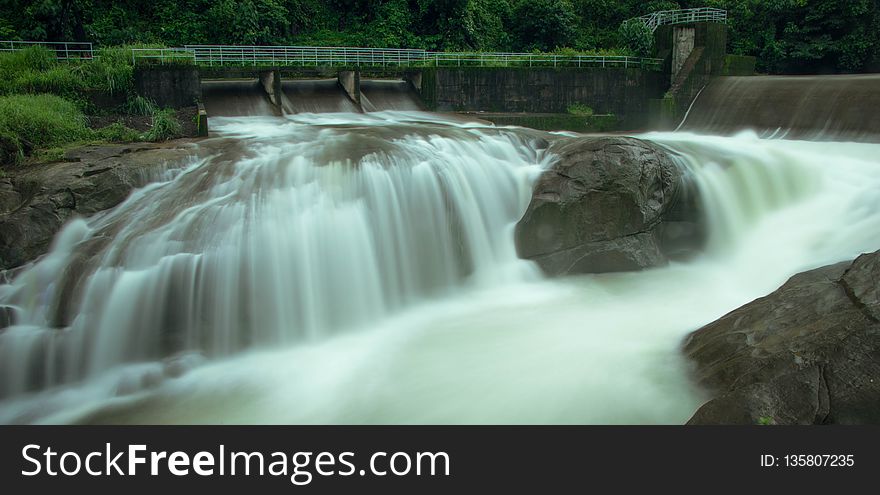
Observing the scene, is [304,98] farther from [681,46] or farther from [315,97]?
[681,46]

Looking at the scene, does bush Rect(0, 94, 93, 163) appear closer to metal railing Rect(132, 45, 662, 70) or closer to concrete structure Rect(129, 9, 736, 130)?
concrete structure Rect(129, 9, 736, 130)

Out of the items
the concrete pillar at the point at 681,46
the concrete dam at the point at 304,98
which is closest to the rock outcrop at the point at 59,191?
the concrete dam at the point at 304,98

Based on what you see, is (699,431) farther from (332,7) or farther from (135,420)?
(332,7)

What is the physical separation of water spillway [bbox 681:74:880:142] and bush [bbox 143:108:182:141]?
15121 millimetres

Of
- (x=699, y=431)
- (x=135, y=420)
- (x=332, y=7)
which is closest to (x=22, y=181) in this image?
(x=135, y=420)

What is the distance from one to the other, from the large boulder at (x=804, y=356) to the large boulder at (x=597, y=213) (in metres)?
4.05

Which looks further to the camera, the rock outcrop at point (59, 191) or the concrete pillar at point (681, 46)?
the concrete pillar at point (681, 46)

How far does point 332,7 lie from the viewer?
30.8 m

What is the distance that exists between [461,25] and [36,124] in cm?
1962

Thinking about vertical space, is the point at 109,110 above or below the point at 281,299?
above

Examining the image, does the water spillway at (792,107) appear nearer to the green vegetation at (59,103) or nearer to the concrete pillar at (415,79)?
the concrete pillar at (415,79)

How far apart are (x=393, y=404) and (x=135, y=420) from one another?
277 cm

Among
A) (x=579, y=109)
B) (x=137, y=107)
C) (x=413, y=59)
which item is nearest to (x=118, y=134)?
(x=137, y=107)

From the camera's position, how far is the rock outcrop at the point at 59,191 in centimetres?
955
